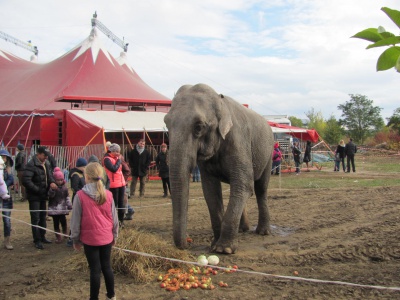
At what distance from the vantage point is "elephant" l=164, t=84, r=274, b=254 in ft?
18.0

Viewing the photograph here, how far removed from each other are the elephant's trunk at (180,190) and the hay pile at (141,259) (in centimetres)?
32

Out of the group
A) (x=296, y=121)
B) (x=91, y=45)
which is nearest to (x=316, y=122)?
(x=296, y=121)

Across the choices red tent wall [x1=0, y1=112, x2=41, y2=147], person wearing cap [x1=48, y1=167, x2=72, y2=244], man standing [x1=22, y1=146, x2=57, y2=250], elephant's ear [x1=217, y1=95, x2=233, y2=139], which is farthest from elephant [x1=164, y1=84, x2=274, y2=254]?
red tent wall [x1=0, y1=112, x2=41, y2=147]

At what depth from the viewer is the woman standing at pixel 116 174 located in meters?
8.42

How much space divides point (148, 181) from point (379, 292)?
47.8 feet

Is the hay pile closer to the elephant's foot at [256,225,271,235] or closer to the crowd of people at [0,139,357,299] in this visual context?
the crowd of people at [0,139,357,299]

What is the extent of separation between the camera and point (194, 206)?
1131 centimetres

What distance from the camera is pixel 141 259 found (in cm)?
554

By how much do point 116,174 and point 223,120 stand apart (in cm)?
335

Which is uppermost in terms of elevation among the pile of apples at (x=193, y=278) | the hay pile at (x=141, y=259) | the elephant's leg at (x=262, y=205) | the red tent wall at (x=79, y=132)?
the red tent wall at (x=79, y=132)

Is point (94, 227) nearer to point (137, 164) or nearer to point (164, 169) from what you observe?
point (137, 164)

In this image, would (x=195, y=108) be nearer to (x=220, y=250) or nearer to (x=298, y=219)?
(x=220, y=250)

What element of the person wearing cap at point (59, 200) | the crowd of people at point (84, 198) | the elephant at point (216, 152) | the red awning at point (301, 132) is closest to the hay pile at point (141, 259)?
the elephant at point (216, 152)

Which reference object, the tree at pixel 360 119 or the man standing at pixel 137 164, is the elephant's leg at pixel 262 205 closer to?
the man standing at pixel 137 164
